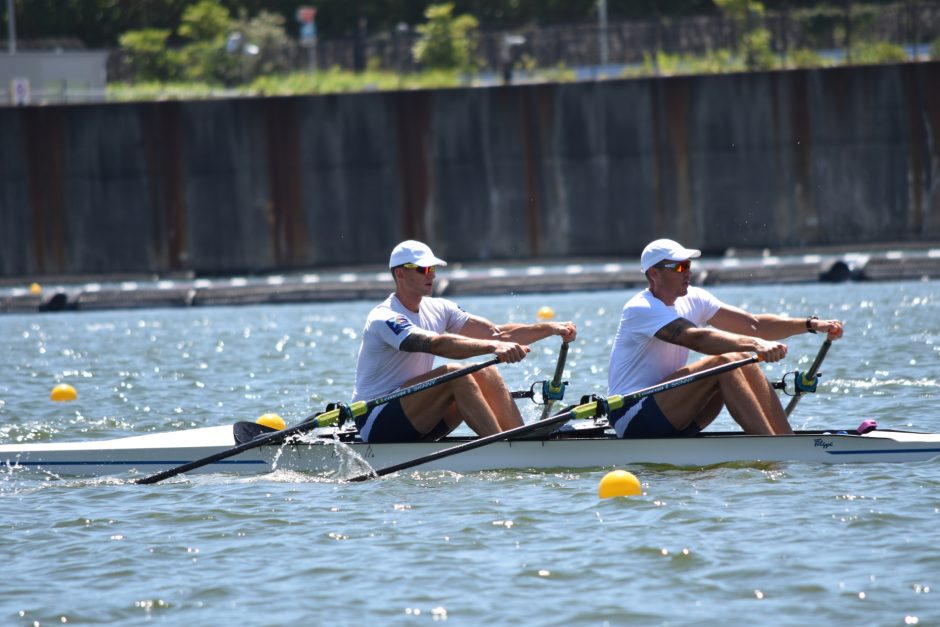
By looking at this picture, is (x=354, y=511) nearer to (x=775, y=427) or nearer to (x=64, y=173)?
(x=775, y=427)

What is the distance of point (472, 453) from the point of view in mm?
8773

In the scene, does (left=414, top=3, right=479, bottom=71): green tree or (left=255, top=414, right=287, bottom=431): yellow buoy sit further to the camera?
(left=414, top=3, right=479, bottom=71): green tree

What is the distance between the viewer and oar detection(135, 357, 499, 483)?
8555mm

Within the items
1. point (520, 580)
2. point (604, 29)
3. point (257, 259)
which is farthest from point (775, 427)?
point (604, 29)

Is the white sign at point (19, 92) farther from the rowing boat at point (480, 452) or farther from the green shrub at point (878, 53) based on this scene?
the rowing boat at point (480, 452)

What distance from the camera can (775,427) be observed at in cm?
847

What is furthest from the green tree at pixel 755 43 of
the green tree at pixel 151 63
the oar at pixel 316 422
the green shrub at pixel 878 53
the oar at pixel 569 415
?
the oar at pixel 316 422

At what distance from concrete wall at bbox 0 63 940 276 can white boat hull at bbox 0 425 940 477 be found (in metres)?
17.5

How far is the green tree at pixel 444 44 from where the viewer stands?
108ft

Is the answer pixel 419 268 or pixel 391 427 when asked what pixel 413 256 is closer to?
pixel 419 268

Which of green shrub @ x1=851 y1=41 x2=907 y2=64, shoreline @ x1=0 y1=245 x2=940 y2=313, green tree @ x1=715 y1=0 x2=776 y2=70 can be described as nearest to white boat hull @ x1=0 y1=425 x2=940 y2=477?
shoreline @ x1=0 y1=245 x2=940 y2=313

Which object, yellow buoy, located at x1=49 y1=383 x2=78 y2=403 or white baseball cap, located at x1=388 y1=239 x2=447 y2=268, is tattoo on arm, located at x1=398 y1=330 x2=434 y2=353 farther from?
yellow buoy, located at x1=49 y1=383 x2=78 y2=403

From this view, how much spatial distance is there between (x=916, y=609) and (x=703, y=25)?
1012 inches

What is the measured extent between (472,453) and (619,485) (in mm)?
1151
